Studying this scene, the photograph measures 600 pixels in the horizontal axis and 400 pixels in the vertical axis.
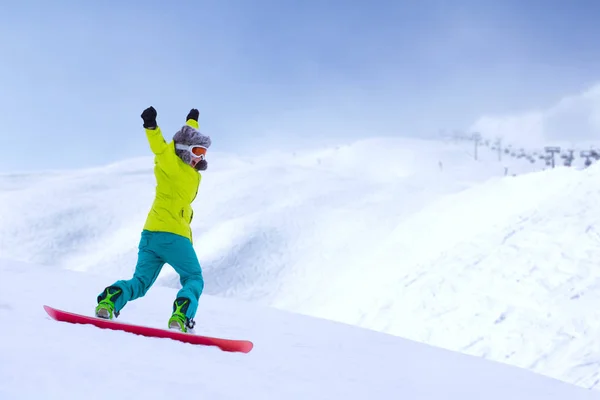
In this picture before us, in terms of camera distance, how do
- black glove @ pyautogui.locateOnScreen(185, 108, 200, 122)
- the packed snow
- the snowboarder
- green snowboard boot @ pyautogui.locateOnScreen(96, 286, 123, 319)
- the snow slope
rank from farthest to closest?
black glove @ pyautogui.locateOnScreen(185, 108, 200, 122), the snowboarder, green snowboard boot @ pyautogui.locateOnScreen(96, 286, 123, 319), the packed snow, the snow slope

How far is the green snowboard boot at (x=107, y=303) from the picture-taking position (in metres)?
4.14

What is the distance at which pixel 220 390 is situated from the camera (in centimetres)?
309

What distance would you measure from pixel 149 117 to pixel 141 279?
1215mm

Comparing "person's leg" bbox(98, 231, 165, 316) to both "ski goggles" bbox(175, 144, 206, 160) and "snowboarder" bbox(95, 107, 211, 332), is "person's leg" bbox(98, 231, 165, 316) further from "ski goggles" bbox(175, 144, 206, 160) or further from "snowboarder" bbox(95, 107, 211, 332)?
"ski goggles" bbox(175, 144, 206, 160)

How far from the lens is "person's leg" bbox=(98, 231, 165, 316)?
4.19 metres

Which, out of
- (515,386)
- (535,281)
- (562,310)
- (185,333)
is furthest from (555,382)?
(535,281)

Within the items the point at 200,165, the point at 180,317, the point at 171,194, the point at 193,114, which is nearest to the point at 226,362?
the point at 180,317

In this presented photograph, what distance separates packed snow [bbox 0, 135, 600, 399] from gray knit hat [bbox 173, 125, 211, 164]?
1401mm

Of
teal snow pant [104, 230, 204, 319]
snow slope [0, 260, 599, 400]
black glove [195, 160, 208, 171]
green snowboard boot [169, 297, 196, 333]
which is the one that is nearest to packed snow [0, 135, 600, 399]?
snow slope [0, 260, 599, 400]

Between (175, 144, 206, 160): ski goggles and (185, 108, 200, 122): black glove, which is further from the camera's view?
(185, 108, 200, 122): black glove

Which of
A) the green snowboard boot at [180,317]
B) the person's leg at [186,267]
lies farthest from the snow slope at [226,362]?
the person's leg at [186,267]

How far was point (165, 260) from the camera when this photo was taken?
4465mm

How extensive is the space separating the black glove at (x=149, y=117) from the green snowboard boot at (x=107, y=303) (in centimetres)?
117

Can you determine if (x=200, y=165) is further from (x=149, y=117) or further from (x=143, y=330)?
(x=143, y=330)
